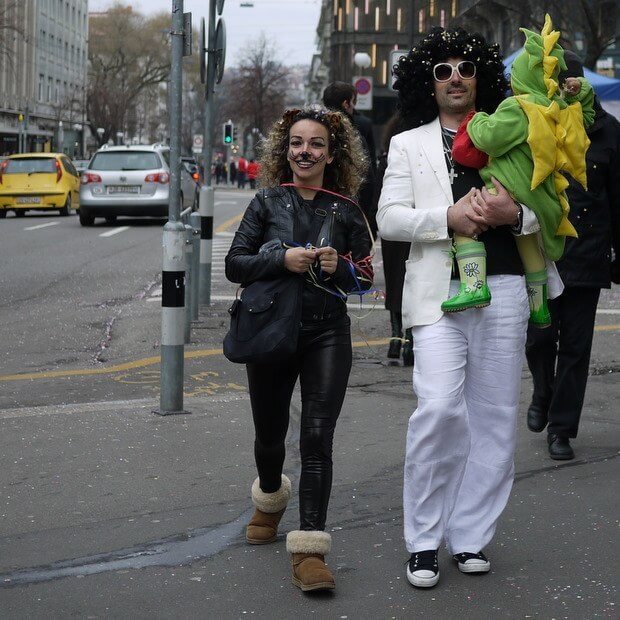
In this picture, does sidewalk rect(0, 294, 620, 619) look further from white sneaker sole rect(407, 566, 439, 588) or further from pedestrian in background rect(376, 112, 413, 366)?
pedestrian in background rect(376, 112, 413, 366)

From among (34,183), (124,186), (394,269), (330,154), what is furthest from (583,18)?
Result: (330,154)

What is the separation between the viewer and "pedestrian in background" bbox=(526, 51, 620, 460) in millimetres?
6172

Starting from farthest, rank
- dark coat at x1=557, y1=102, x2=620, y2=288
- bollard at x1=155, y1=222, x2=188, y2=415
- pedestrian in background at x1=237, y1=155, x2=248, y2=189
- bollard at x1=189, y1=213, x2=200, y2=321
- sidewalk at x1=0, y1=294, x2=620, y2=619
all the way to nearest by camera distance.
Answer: pedestrian in background at x1=237, y1=155, x2=248, y2=189
bollard at x1=189, y1=213, x2=200, y2=321
bollard at x1=155, y1=222, x2=188, y2=415
dark coat at x1=557, y1=102, x2=620, y2=288
sidewalk at x1=0, y1=294, x2=620, y2=619

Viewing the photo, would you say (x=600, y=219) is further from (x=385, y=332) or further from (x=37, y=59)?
(x=37, y=59)

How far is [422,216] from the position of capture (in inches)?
171

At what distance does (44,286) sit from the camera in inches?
586

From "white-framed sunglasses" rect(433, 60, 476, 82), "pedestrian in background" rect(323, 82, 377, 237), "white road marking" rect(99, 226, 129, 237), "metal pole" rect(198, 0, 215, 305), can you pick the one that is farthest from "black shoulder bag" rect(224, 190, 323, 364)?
"white road marking" rect(99, 226, 129, 237)

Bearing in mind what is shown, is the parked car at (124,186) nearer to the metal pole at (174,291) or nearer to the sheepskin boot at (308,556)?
the metal pole at (174,291)

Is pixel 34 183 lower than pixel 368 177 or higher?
lower

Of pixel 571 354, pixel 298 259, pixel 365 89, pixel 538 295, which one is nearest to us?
pixel 298 259

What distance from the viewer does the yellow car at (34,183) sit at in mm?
29672

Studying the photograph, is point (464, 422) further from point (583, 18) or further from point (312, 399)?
point (583, 18)

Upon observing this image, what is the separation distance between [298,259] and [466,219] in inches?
23.0

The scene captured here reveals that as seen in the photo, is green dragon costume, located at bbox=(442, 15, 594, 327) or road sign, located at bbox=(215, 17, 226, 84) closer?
green dragon costume, located at bbox=(442, 15, 594, 327)
